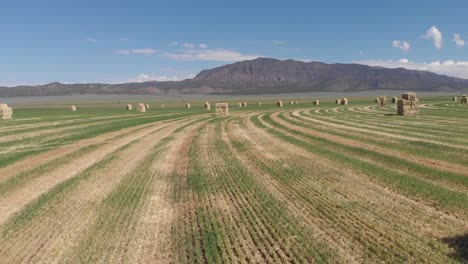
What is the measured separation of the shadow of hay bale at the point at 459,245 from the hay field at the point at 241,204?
0.04 m

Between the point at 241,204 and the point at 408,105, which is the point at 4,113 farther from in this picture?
the point at 408,105

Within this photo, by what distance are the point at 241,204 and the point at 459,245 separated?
5.34 meters

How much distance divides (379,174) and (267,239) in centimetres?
713

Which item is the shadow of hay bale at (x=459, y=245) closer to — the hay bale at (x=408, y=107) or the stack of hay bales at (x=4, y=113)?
the hay bale at (x=408, y=107)

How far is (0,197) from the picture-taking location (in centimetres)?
1181

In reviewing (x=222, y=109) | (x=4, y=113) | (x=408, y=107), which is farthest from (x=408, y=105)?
(x=4, y=113)

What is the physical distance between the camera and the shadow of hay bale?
6836 millimetres

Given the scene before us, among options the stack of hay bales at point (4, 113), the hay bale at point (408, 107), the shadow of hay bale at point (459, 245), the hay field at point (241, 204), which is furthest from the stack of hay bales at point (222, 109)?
the shadow of hay bale at point (459, 245)

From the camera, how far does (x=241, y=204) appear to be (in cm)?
1027

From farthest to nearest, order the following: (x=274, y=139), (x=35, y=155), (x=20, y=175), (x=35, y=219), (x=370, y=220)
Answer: (x=274, y=139) → (x=35, y=155) → (x=20, y=175) → (x=35, y=219) → (x=370, y=220)

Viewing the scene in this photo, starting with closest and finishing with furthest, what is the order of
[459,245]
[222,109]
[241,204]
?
1. [459,245]
2. [241,204]
3. [222,109]

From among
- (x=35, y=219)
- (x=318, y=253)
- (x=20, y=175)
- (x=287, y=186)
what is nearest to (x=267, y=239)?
(x=318, y=253)

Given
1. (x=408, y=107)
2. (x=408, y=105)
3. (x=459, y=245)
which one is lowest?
(x=459, y=245)

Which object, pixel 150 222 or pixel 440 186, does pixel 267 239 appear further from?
pixel 440 186
